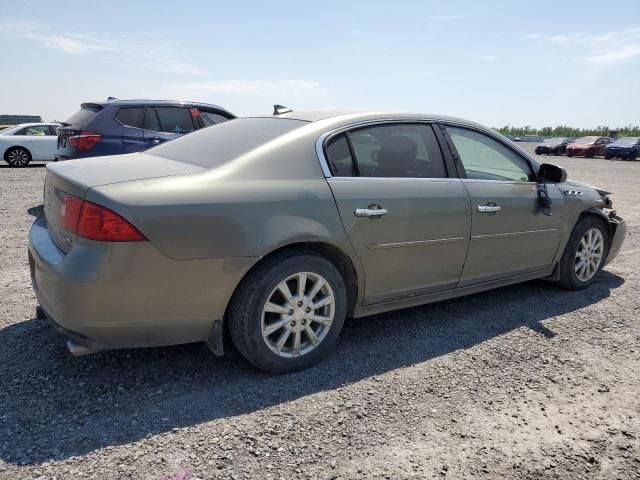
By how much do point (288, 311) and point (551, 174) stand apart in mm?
2660

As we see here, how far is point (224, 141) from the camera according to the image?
10.9ft

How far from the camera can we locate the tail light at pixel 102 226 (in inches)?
95.7

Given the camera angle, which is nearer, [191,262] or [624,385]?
[191,262]

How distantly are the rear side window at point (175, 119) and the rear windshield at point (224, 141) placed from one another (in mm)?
4386

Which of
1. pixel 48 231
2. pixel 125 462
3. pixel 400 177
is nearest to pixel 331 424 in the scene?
pixel 125 462

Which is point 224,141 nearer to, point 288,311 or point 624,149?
point 288,311

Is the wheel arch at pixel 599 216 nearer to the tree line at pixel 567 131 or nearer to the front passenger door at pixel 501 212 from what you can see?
the front passenger door at pixel 501 212

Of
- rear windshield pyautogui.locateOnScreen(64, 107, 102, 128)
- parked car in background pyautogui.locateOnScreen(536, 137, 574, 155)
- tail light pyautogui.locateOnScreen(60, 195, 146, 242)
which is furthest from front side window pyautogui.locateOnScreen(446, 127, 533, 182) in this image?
parked car in background pyautogui.locateOnScreen(536, 137, 574, 155)

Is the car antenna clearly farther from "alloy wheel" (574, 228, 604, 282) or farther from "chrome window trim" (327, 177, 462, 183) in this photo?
"alloy wheel" (574, 228, 604, 282)

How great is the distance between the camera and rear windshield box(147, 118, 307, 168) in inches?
120

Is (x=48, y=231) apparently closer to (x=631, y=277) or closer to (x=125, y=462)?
(x=125, y=462)

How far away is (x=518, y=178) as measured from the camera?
4137 mm

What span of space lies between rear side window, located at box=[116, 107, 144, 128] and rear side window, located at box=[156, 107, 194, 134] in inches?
11.6

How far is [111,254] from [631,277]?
196 inches
